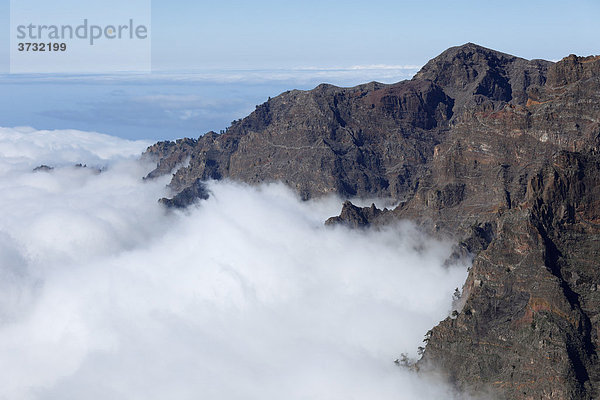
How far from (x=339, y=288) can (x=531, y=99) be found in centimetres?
6912

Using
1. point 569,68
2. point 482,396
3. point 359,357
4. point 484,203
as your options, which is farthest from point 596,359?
point 569,68

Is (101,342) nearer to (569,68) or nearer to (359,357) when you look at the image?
(359,357)

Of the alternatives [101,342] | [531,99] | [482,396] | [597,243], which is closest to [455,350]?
[482,396]

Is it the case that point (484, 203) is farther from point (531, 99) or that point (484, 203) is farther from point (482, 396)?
point (482, 396)

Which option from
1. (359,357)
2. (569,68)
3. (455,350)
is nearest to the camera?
(455,350)

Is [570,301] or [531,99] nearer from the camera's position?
[570,301]

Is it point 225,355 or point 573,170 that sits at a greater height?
point 573,170

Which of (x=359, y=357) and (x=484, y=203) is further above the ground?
(x=484, y=203)

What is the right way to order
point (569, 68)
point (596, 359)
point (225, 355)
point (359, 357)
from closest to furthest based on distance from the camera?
1. point (596, 359)
2. point (359, 357)
3. point (225, 355)
4. point (569, 68)

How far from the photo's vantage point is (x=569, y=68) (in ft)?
604

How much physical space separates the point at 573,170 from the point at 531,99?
6782cm

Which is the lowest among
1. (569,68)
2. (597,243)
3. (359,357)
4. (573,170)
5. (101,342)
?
(101,342)

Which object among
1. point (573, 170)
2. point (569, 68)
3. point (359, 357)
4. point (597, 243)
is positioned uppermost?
point (569, 68)

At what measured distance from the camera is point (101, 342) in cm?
19475
